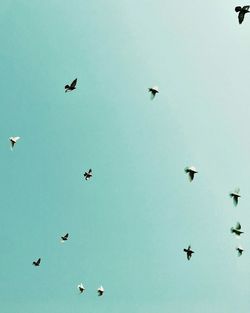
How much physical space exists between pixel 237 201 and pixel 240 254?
7540mm

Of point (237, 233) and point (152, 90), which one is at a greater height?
point (152, 90)

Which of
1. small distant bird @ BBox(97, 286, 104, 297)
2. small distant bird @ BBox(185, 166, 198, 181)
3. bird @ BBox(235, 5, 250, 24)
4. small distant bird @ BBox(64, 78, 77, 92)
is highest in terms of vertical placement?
bird @ BBox(235, 5, 250, 24)

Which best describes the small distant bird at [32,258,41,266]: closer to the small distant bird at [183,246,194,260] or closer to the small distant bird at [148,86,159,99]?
the small distant bird at [183,246,194,260]

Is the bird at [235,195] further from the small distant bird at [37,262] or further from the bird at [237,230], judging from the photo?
the small distant bird at [37,262]

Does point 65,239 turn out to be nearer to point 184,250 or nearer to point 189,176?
point 184,250

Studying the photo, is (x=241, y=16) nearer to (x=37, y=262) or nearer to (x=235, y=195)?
(x=235, y=195)

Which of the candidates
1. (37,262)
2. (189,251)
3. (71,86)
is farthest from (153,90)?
(37,262)

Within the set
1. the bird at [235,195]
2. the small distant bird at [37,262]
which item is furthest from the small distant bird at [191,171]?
the small distant bird at [37,262]

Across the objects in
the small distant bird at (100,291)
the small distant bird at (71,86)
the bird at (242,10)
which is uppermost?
the bird at (242,10)

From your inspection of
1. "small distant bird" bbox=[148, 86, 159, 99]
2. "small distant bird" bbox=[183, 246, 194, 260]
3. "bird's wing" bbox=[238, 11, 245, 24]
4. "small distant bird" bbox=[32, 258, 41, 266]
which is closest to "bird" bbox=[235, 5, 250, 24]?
"bird's wing" bbox=[238, 11, 245, 24]

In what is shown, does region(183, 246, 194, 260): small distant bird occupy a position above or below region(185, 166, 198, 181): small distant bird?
below

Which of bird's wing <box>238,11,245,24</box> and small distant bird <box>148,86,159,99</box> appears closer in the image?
bird's wing <box>238,11,245,24</box>

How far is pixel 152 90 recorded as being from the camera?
186ft

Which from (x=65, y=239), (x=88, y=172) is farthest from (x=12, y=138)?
(x=65, y=239)
